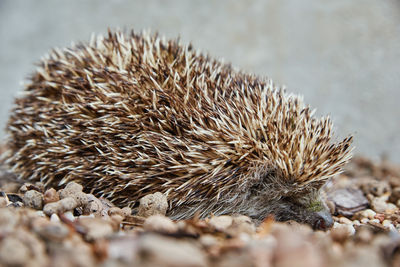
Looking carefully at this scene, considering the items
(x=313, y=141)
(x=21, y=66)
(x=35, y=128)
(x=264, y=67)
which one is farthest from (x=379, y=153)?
(x=21, y=66)

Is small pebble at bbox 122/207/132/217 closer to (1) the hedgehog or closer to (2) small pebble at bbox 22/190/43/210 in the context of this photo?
(1) the hedgehog

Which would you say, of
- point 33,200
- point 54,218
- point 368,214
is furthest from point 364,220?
point 33,200

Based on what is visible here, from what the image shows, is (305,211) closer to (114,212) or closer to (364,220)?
(364,220)

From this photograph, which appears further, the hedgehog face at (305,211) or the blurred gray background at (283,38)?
the blurred gray background at (283,38)

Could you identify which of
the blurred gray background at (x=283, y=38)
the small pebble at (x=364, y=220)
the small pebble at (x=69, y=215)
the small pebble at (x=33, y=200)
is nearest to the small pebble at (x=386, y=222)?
the small pebble at (x=364, y=220)

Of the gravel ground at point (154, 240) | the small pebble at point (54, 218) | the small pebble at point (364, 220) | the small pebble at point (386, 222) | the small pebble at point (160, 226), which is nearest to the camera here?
the gravel ground at point (154, 240)

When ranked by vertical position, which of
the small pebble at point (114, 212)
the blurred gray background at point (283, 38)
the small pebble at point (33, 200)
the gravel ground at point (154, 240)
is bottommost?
the gravel ground at point (154, 240)

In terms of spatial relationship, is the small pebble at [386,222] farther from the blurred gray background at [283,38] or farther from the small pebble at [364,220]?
the blurred gray background at [283,38]

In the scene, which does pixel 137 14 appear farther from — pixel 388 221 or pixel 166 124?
pixel 388 221
